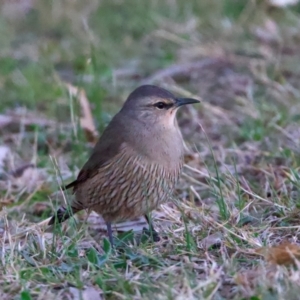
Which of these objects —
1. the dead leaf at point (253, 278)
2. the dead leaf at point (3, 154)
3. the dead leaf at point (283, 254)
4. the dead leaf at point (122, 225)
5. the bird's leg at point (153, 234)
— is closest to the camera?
the dead leaf at point (253, 278)

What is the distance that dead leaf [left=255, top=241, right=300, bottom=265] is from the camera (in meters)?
4.13

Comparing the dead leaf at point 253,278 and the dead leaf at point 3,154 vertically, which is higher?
the dead leaf at point 253,278

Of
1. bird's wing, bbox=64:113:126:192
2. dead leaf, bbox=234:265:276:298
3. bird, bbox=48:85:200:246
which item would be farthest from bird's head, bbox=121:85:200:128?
dead leaf, bbox=234:265:276:298

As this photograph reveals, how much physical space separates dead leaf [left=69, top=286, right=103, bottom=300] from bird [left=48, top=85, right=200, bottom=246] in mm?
892

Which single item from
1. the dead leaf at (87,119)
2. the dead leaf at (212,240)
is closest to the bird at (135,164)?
the dead leaf at (212,240)

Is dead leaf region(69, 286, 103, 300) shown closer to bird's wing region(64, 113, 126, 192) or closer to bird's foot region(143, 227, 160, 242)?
bird's foot region(143, 227, 160, 242)

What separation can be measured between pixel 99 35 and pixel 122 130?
5484 millimetres

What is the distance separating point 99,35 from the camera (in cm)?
1094

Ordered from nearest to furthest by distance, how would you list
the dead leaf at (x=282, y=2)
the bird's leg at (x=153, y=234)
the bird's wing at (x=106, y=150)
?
1. the bird's leg at (x=153, y=234)
2. the bird's wing at (x=106, y=150)
3. the dead leaf at (x=282, y=2)

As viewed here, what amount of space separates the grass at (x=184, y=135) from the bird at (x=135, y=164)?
6.8 inches

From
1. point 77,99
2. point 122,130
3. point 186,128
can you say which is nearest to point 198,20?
point 186,128

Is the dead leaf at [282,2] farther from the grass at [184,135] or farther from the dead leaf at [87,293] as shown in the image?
the dead leaf at [87,293]

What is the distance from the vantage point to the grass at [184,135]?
14.1 feet

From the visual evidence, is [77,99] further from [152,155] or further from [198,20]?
[198,20]
